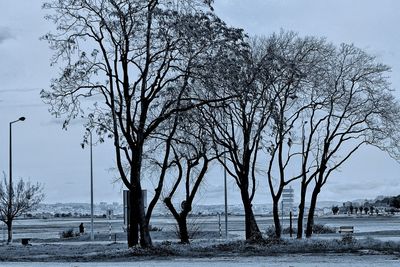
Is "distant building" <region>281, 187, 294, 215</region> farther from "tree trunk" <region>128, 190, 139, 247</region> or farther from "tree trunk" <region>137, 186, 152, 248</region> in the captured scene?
"tree trunk" <region>137, 186, 152, 248</region>

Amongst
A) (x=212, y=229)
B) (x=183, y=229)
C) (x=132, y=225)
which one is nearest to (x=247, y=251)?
(x=132, y=225)

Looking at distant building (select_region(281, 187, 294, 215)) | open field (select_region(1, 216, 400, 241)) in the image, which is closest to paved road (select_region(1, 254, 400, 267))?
open field (select_region(1, 216, 400, 241))

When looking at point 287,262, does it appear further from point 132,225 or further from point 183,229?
point 183,229

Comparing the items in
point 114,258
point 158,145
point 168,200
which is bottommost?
point 114,258

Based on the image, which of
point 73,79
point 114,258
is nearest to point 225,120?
point 73,79

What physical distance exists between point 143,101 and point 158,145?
887cm

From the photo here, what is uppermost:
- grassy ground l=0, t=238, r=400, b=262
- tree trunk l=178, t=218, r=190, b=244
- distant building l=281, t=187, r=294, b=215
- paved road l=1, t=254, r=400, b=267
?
distant building l=281, t=187, r=294, b=215

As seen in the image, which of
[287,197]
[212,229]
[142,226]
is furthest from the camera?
[212,229]

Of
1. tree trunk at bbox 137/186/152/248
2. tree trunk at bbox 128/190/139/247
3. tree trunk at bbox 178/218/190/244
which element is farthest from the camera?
tree trunk at bbox 178/218/190/244

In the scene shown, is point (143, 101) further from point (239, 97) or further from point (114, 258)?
point (114, 258)

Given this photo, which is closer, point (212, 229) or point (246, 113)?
point (246, 113)

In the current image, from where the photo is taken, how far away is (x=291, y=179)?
48.5 metres

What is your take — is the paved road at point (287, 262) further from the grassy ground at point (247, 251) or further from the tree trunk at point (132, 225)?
the tree trunk at point (132, 225)

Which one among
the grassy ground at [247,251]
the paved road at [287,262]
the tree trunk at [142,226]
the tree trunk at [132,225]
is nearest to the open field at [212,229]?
the grassy ground at [247,251]
